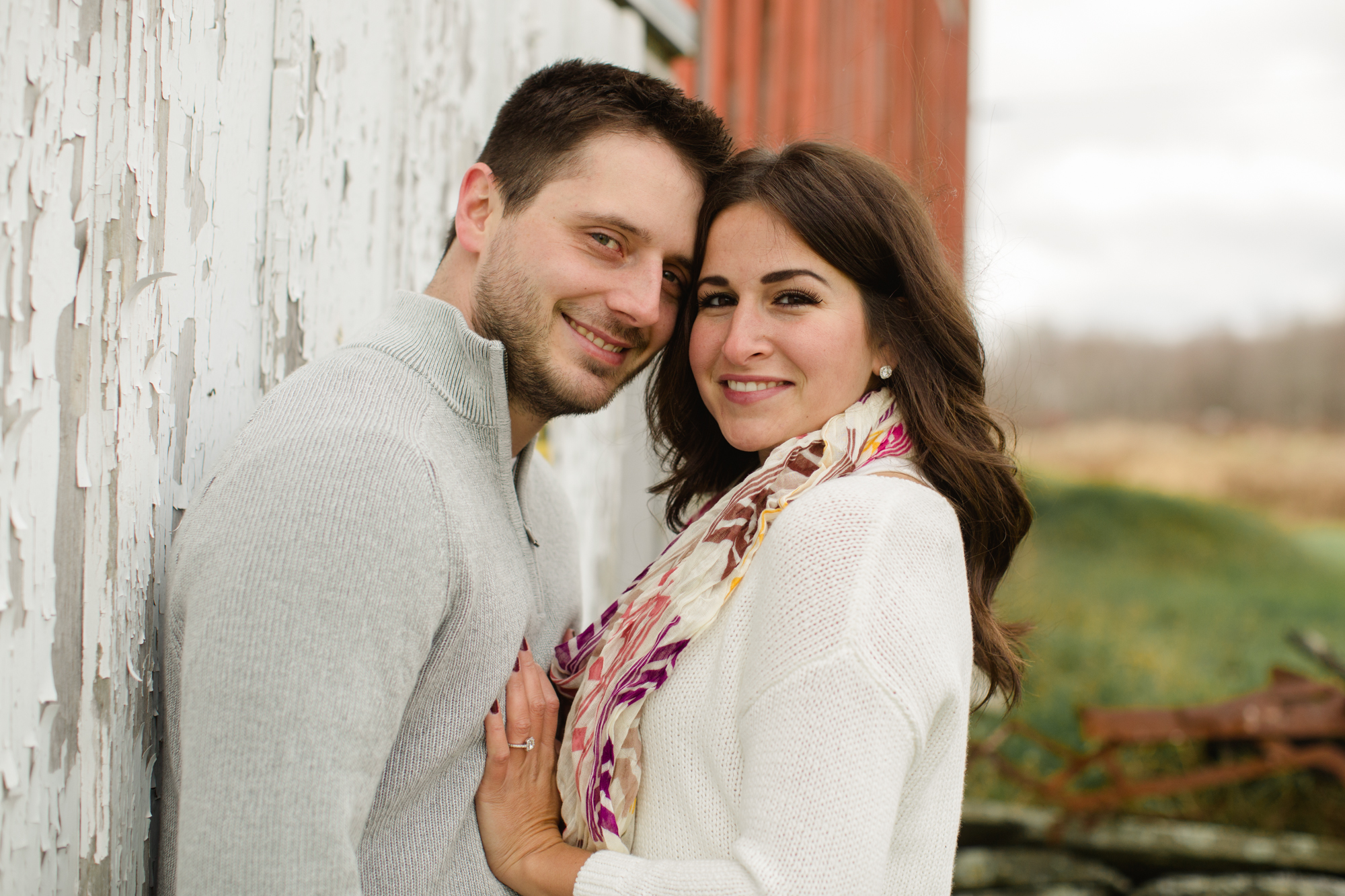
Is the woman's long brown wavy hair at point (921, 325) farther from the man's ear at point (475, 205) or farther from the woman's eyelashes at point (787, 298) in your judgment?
the man's ear at point (475, 205)

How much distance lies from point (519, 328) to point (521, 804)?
31.9 inches

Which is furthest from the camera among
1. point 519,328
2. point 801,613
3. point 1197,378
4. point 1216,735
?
point 1197,378

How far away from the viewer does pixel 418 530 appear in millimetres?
1211

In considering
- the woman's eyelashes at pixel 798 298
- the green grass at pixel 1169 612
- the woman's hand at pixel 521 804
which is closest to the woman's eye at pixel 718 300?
the woman's eyelashes at pixel 798 298

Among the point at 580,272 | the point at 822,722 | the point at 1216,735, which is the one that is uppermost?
the point at 580,272

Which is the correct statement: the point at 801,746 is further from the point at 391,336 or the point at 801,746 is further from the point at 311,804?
the point at 391,336

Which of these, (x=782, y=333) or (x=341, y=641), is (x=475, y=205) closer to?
(x=782, y=333)

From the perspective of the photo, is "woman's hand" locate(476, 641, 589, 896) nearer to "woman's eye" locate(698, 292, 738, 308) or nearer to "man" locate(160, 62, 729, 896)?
"man" locate(160, 62, 729, 896)

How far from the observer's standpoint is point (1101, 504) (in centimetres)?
1061

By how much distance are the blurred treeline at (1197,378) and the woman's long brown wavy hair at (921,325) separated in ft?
29.8

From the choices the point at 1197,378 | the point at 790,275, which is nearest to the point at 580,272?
the point at 790,275

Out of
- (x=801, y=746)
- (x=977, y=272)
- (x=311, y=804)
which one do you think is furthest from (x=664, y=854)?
(x=977, y=272)

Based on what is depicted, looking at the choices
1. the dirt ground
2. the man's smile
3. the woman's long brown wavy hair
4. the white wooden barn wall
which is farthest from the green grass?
the white wooden barn wall

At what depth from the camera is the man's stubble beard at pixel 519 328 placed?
169 cm
